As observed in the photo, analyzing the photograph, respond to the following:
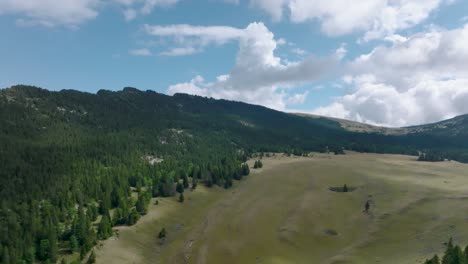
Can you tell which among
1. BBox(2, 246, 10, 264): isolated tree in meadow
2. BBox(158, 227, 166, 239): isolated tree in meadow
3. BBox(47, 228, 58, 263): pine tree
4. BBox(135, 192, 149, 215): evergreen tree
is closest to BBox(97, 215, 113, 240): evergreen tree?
BBox(47, 228, 58, 263): pine tree

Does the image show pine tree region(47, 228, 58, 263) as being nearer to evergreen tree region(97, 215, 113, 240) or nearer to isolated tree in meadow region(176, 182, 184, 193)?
evergreen tree region(97, 215, 113, 240)

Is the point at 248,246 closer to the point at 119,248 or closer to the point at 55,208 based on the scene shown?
the point at 119,248

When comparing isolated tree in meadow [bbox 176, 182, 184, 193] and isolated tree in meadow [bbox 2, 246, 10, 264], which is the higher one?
isolated tree in meadow [bbox 176, 182, 184, 193]

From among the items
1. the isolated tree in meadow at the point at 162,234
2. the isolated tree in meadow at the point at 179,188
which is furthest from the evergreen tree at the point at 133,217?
the isolated tree in meadow at the point at 179,188

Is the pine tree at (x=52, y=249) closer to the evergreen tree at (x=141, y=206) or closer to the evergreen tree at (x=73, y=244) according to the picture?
the evergreen tree at (x=73, y=244)

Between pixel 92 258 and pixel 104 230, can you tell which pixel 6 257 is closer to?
pixel 92 258

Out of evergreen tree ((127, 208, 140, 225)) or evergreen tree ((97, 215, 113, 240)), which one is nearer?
evergreen tree ((97, 215, 113, 240))

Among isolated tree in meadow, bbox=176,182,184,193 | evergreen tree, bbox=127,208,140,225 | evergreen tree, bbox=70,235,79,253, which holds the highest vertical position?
isolated tree in meadow, bbox=176,182,184,193

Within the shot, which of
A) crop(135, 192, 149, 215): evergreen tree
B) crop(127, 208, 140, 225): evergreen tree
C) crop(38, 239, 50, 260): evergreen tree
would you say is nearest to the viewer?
crop(38, 239, 50, 260): evergreen tree

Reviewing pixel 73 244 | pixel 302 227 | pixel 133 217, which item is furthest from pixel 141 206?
pixel 302 227
